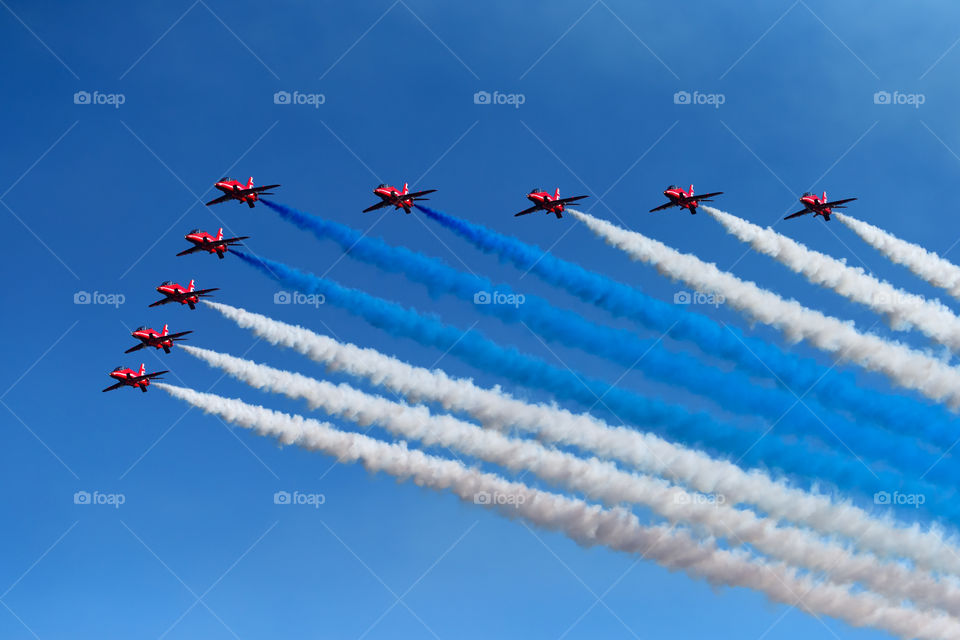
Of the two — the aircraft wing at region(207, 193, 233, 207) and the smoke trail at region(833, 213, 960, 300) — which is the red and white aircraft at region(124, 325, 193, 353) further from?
the smoke trail at region(833, 213, 960, 300)

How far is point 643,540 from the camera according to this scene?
261 ft

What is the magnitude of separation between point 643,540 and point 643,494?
3421mm

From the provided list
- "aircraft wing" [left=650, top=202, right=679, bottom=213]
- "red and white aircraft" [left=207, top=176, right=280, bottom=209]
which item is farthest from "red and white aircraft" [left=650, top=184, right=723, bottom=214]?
"red and white aircraft" [left=207, top=176, right=280, bottom=209]

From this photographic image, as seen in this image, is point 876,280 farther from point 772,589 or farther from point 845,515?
point 772,589

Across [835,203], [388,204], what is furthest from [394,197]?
[835,203]

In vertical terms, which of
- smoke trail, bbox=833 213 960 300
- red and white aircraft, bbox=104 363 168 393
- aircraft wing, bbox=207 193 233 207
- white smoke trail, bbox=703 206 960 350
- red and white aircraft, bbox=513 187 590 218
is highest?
smoke trail, bbox=833 213 960 300

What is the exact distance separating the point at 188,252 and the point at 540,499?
34698 mm

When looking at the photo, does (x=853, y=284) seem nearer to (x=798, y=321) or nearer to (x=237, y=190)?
(x=798, y=321)

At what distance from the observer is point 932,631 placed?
253ft

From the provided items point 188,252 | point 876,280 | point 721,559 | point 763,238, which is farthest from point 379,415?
point 876,280

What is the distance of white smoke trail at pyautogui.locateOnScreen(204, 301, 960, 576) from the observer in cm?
7900

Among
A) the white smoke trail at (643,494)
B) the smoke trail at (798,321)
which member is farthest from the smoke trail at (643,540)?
the smoke trail at (798,321)

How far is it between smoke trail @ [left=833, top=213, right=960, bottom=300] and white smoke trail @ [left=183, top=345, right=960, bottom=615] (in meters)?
23.6

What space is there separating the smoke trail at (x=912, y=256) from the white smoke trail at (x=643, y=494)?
23615 mm
